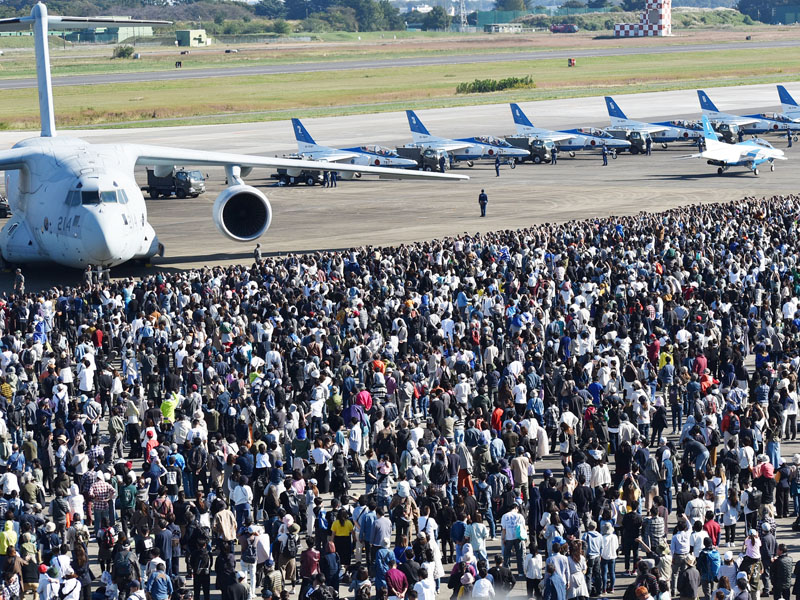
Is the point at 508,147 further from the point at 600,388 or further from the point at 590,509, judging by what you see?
the point at 590,509

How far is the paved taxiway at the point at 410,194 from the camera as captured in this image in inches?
1850

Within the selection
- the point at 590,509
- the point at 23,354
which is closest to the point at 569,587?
the point at 590,509

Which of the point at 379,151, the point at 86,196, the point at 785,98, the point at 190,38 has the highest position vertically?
the point at 190,38

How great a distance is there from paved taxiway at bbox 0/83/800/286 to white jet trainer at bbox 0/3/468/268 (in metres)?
1.90

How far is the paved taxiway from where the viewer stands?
154 feet

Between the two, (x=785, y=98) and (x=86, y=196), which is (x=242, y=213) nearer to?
(x=86, y=196)

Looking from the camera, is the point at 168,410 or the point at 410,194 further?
the point at 410,194

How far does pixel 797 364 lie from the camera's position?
22.8 m

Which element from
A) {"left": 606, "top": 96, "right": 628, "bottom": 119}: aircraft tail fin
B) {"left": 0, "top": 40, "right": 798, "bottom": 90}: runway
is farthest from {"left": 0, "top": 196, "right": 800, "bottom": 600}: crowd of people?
{"left": 0, "top": 40, "right": 798, "bottom": 90}: runway

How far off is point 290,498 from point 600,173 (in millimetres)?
51722

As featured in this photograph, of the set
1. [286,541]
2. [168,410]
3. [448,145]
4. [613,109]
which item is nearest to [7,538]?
[286,541]

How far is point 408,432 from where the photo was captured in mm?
19875

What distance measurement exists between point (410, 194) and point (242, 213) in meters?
21.1

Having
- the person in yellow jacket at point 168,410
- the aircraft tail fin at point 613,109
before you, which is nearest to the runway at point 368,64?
the aircraft tail fin at point 613,109
